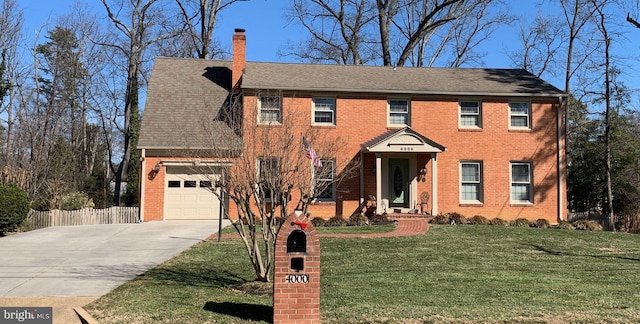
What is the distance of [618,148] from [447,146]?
10804 millimetres

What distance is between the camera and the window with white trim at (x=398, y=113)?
20.8 metres

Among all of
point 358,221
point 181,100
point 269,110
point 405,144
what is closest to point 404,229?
point 358,221

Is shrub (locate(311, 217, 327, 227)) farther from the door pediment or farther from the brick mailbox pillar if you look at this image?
the brick mailbox pillar

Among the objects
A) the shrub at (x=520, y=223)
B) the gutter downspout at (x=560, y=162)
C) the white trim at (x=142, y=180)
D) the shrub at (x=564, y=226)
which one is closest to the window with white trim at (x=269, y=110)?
the white trim at (x=142, y=180)

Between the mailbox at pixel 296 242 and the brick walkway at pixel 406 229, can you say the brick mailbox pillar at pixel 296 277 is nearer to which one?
the mailbox at pixel 296 242

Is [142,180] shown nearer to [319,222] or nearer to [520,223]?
[319,222]

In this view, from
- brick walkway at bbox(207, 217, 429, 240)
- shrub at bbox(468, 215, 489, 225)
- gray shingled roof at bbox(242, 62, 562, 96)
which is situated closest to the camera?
brick walkway at bbox(207, 217, 429, 240)

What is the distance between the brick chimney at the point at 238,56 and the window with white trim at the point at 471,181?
10.4m

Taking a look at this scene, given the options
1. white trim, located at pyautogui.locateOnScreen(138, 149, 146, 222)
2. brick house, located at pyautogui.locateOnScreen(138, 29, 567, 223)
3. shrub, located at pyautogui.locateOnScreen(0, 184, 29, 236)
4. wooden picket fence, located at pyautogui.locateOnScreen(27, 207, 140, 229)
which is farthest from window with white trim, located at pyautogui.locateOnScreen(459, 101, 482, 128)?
shrub, located at pyautogui.locateOnScreen(0, 184, 29, 236)

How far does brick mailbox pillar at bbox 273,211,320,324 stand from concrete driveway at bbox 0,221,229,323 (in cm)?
340

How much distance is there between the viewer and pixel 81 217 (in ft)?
60.6

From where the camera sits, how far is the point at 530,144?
2098 cm

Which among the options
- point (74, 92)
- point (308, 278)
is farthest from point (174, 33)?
point (308, 278)

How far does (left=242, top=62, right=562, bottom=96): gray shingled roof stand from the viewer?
794 inches
